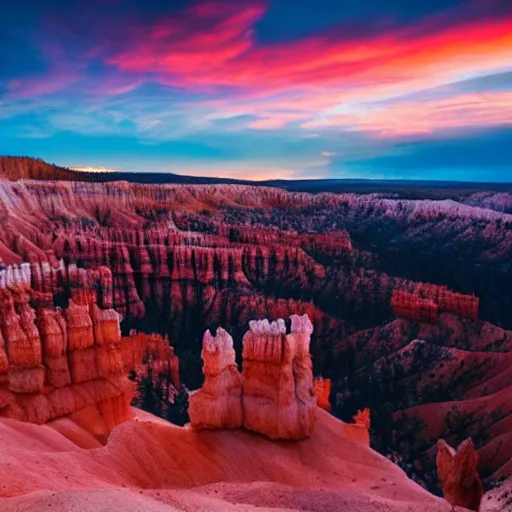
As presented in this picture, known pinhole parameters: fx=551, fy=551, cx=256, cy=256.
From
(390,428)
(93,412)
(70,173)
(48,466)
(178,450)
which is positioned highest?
(70,173)

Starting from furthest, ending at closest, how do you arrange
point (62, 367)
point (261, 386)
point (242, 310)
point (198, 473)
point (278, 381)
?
point (242, 310) → point (62, 367) → point (261, 386) → point (278, 381) → point (198, 473)

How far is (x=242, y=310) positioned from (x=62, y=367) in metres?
28.8

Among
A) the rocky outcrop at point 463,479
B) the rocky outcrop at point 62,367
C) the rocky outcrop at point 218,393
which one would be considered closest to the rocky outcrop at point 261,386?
the rocky outcrop at point 218,393

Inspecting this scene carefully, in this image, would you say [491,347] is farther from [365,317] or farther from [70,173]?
[70,173]

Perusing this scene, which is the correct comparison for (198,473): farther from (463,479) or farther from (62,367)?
(62,367)

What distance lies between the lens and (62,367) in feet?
64.3

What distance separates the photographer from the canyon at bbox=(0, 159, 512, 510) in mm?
19000

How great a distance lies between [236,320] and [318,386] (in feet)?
87.5

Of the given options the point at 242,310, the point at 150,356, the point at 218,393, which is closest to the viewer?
the point at 218,393

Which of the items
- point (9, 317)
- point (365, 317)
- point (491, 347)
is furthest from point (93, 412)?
point (365, 317)

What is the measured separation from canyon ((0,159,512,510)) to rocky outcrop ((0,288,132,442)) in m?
0.05

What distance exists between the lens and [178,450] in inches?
517

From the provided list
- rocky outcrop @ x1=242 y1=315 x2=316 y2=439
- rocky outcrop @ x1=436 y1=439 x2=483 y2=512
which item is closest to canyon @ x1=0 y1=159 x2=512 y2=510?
rocky outcrop @ x1=242 y1=315 x2=316 y2=439

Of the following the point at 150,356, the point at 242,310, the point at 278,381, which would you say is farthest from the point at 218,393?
the point at 242,310
